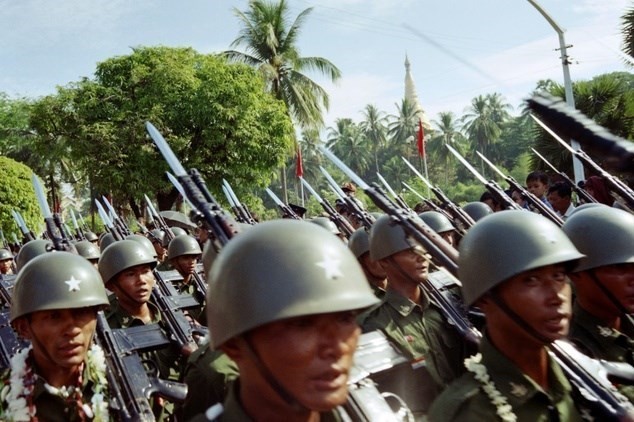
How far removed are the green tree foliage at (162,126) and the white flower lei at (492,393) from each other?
2210 cm

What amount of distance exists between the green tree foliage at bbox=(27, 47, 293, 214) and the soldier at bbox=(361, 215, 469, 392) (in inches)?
786

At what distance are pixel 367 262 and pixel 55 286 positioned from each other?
297 centimetres

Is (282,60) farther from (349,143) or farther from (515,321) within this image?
(349,143)

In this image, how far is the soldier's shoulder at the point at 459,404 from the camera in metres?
2.50

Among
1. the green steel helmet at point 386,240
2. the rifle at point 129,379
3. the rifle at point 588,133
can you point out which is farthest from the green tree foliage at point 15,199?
the rifle at point 588,133

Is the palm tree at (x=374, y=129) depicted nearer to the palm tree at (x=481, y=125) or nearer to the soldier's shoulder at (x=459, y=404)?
the palm tree at (x=481, y=125)

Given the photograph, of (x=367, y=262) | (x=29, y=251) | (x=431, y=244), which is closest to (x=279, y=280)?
(x=431, y=244)

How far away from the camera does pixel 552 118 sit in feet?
5.65

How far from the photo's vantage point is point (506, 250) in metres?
2.85

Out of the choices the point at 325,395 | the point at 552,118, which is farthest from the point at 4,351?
the point at 552,118

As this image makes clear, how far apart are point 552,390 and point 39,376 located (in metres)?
2.68

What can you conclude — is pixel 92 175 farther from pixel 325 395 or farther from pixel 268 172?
pixel 325 395

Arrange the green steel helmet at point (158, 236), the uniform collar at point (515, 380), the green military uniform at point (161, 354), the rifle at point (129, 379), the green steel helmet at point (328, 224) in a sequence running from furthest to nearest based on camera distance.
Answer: the green steel helmet at point (158, 236) < the green steel helmet at point (328, 224) < the green military uniform at point (161, 354) < the rifle at point (129, 379) < the uniform collar at point (515, 380)

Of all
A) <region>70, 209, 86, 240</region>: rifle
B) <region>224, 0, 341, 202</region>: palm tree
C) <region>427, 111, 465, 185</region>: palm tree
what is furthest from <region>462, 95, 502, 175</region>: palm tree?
<region>70, 209, 86, 240</region>: rifle
